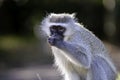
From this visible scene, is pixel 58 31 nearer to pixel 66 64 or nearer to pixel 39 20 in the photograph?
pixel 66 64

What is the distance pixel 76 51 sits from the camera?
8.15 m

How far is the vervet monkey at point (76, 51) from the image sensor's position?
26.7ft

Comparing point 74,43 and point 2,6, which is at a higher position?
point 2,6

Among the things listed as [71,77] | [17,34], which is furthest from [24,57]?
[71,77]

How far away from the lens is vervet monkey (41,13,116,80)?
8125 millimetres

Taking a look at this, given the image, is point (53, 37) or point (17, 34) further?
point (17, 34)

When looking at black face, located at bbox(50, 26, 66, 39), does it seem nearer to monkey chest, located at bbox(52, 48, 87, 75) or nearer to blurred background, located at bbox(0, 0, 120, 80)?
monkey chest, located at bbox(52, 48, 87, 75)

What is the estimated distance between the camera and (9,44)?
2025 cm

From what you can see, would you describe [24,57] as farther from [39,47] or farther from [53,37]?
[53,37]

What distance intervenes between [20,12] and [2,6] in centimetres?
69

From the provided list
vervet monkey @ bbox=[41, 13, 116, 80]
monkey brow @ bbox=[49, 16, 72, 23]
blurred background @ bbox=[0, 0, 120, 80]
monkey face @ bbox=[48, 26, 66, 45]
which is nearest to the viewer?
monkey face @ bbox=[48, 26, 66, 45]

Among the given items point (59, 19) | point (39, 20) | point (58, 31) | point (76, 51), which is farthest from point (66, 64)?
point (39, 20)

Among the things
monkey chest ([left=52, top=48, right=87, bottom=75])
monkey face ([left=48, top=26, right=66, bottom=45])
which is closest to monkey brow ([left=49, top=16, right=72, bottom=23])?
monkey face ([left=48, top=26, right=66, bottom=45])

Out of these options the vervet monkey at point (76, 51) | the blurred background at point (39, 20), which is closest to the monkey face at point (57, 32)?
the vervet monkey at point (76, 51)
